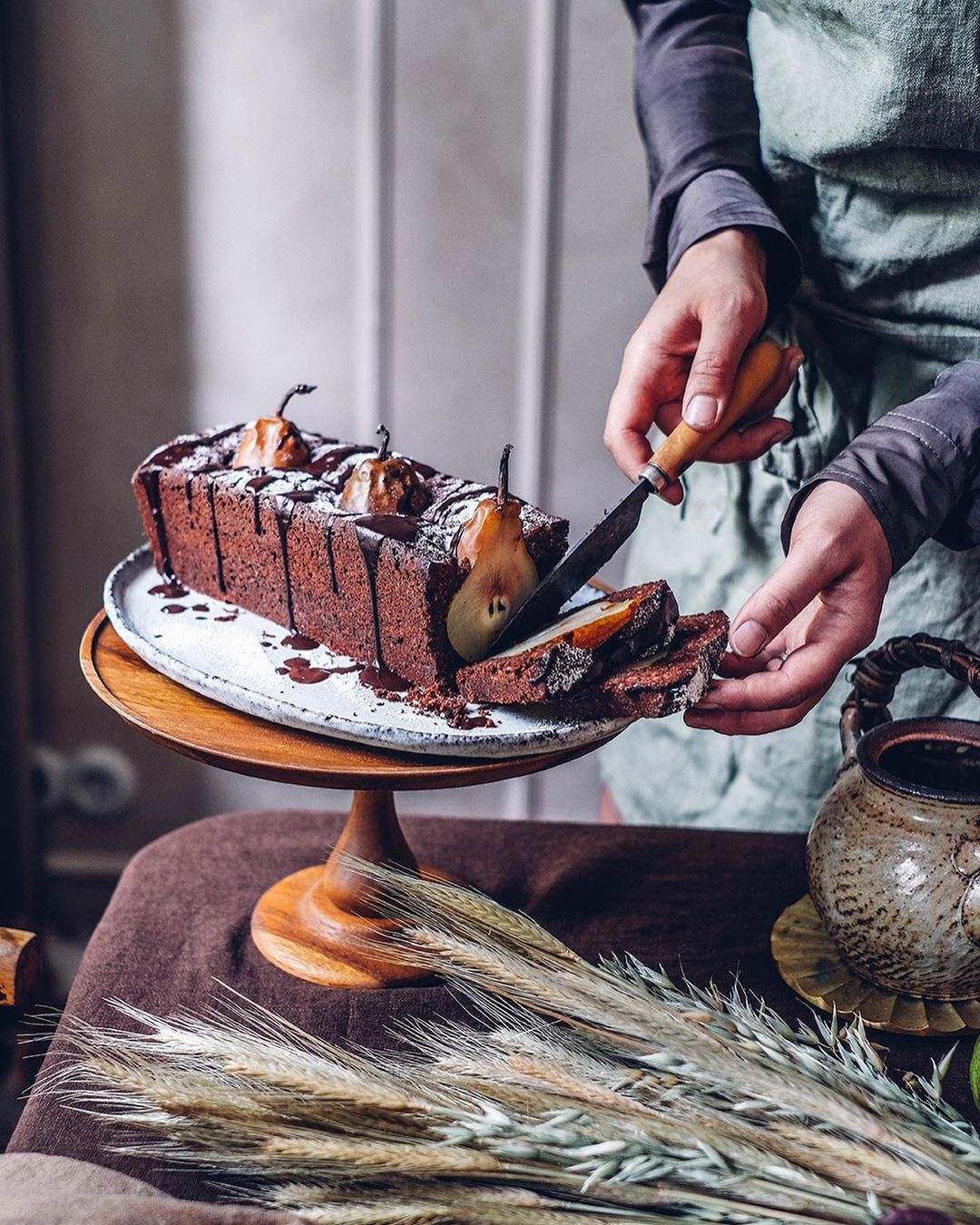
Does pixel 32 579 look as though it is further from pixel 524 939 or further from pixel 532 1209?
pixel 532 1209

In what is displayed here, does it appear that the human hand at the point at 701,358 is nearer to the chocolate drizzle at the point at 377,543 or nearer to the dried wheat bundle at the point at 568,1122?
the chocolate drizzle at the point at 377,543

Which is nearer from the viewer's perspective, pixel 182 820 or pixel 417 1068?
pixel 417 1068

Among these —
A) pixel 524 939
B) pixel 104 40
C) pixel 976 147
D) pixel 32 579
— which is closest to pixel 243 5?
pixel 104 40

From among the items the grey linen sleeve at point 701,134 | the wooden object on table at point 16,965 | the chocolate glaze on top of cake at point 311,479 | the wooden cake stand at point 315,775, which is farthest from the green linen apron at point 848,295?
the wooden object on table at point 16,965

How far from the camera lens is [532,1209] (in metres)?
0.67

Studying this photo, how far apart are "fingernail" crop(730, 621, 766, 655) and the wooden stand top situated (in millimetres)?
149

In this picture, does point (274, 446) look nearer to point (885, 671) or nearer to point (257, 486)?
point (257, 486)

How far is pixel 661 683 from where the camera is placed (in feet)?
3.15

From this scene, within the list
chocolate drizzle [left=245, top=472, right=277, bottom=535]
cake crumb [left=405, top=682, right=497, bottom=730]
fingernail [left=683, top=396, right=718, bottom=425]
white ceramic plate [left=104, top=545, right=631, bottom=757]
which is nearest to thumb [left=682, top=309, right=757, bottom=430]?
fingernail [left=683, top=396, right=718, bottom=425]

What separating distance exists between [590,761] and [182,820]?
83 cm

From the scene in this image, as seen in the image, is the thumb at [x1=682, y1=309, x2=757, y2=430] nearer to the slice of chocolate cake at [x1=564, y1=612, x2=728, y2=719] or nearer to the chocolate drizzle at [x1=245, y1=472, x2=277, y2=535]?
the slice of chocolate cake at [x1=564, y1=612, x2=728, y2=719]

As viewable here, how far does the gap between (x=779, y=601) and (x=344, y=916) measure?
487 mm

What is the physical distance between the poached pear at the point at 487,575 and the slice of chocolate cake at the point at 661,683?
0.15 meters

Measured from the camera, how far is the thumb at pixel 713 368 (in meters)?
1.11
